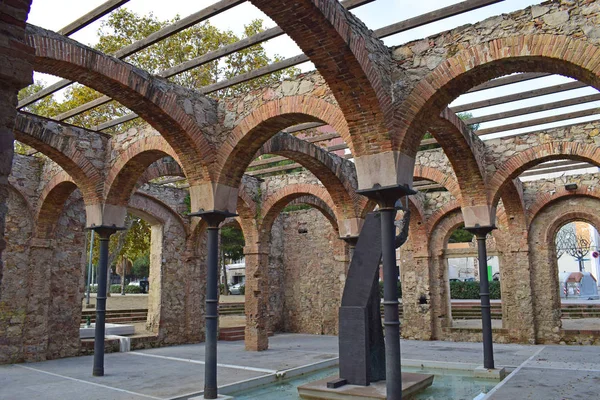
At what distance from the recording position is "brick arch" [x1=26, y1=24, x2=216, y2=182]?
6070 millimetres

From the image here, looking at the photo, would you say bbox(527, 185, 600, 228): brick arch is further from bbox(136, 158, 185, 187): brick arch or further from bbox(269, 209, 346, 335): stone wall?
bbox(136, 158, 185, 187): brick arch

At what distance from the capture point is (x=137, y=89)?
22.7ft

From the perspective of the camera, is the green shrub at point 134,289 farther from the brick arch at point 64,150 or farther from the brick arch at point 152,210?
the brick arch at point 64,150

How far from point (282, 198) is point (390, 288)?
24.0 feet

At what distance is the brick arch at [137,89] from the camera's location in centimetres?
607

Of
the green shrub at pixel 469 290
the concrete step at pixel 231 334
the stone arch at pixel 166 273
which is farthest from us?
the green shrub at pixel 469 290

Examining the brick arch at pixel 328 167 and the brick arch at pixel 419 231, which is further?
the brick arch at pixel 419 231

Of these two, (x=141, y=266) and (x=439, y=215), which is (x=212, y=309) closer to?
(x=439, y=215)

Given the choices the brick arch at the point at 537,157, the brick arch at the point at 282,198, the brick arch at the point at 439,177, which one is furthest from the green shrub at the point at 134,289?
the brick arch at the point at 537,157

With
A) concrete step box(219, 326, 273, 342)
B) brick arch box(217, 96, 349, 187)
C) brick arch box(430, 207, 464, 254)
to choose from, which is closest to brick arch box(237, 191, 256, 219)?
concrete step box(219, 326, 273, 342)

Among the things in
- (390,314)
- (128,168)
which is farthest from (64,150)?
(390,314)

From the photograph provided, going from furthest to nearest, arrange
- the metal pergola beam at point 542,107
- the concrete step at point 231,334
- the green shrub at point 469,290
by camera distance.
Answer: the green shrub at point 469,290 < the concrete step at point 231,334 < the metal pergola beam at point 542,107

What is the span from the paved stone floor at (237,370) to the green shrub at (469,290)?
486 inches

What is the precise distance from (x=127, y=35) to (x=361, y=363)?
1545 centimetres
